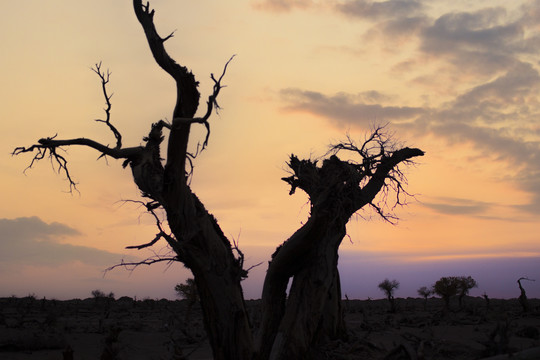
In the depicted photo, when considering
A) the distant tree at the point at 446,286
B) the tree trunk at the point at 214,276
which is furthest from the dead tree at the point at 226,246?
the distant tree at the point at 446,286

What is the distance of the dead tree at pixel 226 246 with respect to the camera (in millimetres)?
8383

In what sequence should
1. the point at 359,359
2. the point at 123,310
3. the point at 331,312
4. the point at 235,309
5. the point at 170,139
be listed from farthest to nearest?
the point at 123,310 → the point at 331,312 → the point at 359,359 → the point at 235,309 → the point at 170,139

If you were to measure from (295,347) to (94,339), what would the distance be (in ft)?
49.0

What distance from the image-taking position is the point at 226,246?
951cm

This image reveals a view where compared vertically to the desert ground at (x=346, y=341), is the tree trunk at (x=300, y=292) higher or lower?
higher

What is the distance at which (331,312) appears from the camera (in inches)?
473

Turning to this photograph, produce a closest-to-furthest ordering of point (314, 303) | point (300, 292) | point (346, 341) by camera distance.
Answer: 1. point (314, 303)
2. point (300, 292)
3. point (346, 341)

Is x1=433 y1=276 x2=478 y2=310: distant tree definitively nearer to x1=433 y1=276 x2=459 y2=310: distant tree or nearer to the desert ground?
x1=433 y1=276 x2=459 y2=310: distant tree

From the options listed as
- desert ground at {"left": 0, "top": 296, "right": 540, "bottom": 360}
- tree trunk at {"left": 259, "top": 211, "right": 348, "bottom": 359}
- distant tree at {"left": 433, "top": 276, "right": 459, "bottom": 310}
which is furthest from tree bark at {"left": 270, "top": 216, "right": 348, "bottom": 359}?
distant tree at {"left": 433, "top": 276, "right": 459, "bottom": 310}

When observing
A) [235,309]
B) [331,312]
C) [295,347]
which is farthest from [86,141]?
[331,312]

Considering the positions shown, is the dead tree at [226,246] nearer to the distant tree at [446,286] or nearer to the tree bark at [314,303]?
the tree bark at [314,303]

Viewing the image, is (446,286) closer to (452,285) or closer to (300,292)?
(452,285)

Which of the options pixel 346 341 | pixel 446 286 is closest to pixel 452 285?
pixel 446 286

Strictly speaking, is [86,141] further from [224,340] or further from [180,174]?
[224,340]
